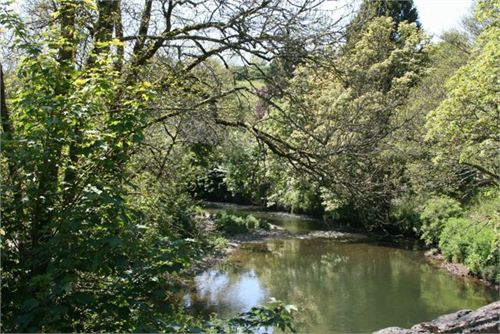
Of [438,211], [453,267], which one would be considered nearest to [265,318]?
[453,267]

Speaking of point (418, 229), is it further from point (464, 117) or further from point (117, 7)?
point (117, 7)

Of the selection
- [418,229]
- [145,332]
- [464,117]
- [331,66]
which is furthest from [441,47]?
[145,332]

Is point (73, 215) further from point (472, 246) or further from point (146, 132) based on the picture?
point (472, 246)

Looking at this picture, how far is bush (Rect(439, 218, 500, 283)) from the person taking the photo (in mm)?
14109

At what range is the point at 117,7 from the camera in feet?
18.3

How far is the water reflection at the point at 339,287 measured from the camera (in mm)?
11938

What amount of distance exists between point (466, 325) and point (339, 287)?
223 inches

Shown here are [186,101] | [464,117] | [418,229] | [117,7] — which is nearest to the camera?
[117,7]

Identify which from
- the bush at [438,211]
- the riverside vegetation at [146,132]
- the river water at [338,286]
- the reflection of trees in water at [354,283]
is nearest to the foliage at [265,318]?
the riverside vegetation at [146,132]

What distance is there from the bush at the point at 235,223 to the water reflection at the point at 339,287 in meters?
2.24

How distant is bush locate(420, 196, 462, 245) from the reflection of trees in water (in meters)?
1.18

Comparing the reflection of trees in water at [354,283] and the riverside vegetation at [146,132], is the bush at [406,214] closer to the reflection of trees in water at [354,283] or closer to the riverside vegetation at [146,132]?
the reflection of trees in water at [354,283]

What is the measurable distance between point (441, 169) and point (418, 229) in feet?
25.4

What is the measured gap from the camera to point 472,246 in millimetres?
15141
